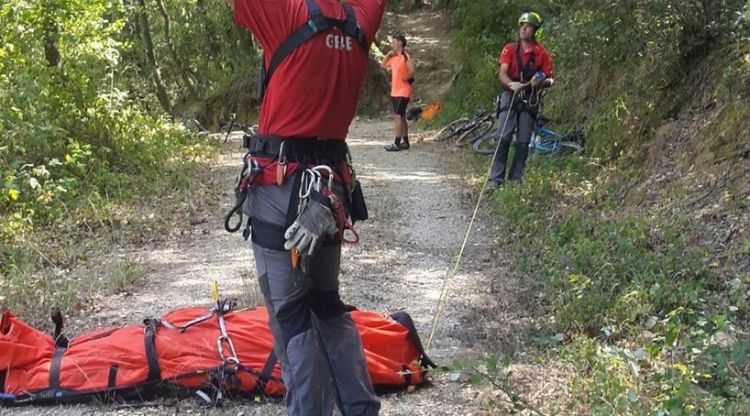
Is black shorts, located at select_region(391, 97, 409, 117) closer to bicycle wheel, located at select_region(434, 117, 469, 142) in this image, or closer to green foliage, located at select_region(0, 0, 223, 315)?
bicycle wheel, located at select_region(434, 117, 469, 142)

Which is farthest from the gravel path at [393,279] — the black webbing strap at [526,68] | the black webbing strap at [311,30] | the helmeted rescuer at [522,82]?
the black webbing strap at [311,30]

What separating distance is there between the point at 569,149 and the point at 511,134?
1579mm

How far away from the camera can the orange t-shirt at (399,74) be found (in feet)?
43.7

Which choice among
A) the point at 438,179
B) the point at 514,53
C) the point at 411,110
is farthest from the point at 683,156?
the point at 411,110

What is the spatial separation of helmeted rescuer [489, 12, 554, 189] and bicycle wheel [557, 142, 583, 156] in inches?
53.8

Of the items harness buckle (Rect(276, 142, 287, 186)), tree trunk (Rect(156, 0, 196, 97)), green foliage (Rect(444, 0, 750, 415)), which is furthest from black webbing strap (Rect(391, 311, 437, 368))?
tree trunk (Rect(156, 0, 196, 97))

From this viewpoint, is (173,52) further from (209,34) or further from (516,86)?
(516,86)

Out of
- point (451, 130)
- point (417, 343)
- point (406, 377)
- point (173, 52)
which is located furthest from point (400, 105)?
point (173, 52)

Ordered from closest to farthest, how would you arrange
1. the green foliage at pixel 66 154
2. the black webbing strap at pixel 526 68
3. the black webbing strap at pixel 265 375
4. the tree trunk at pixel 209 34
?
the black webbing strap at pixel 265 375
the green foliage at pixel 66 154
the black webbing strap at pixel 526 68
the tree trunk at pixel 209 34

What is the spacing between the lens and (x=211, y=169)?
12.2 metres

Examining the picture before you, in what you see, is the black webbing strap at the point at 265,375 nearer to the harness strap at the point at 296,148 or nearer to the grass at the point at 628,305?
the harness strap at the point at 296,148

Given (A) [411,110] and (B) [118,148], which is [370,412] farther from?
(A) [411,110]

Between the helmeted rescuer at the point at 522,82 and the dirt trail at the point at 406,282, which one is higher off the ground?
the helmeted rescuer at the point at 522,82

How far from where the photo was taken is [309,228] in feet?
10.1
